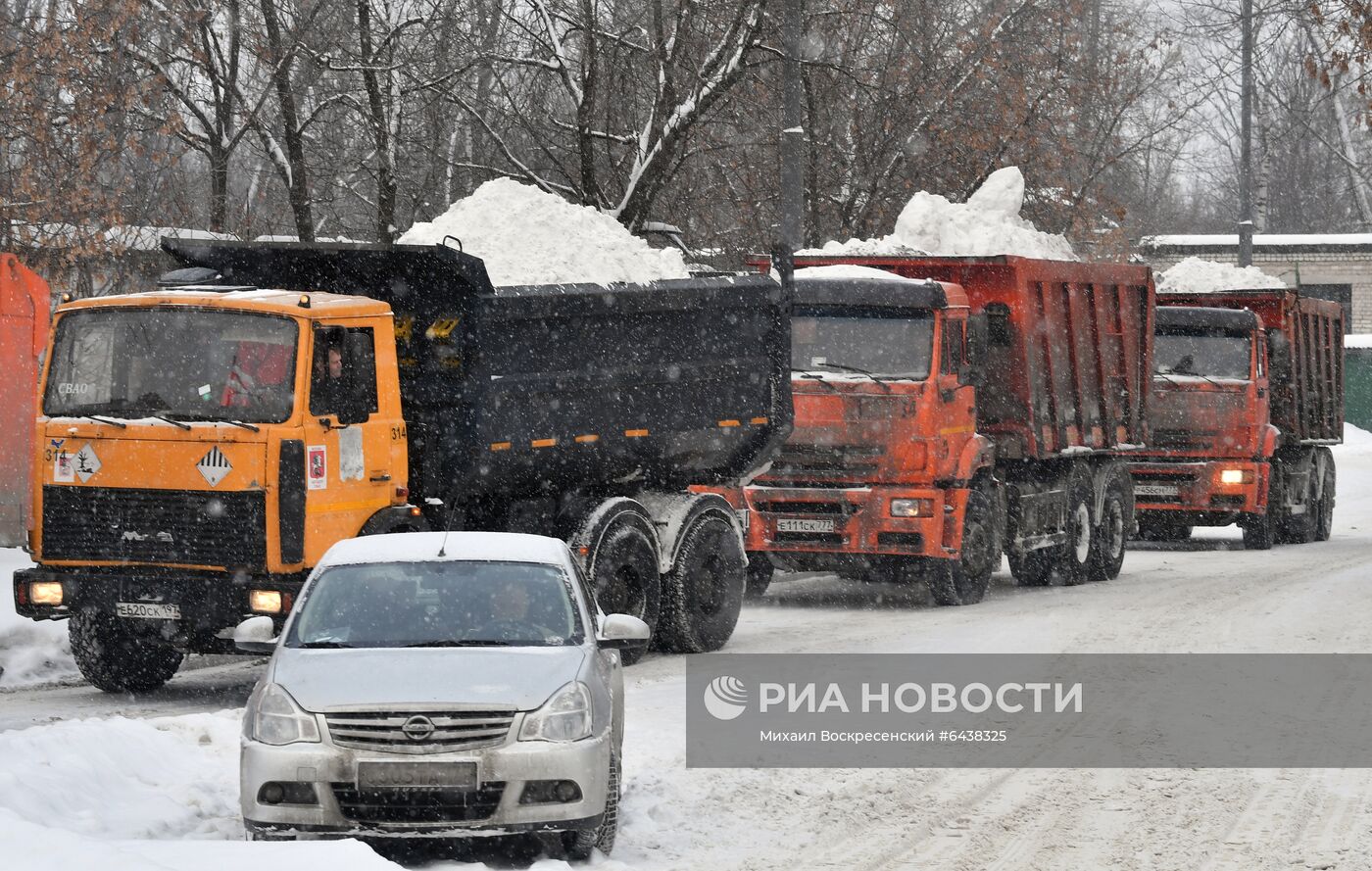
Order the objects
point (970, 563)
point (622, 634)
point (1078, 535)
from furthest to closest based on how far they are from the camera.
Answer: point (1078, 535)
point (970, 563)
point (622, 634)

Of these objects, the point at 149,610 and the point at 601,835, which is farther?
the point at 149,610

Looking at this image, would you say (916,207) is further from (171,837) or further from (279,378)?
(171,837)

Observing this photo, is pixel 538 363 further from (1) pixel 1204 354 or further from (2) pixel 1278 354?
(2) pixel 1278 354

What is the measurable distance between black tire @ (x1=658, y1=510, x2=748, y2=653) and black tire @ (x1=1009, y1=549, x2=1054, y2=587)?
584 cm

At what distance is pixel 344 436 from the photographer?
11.2 m

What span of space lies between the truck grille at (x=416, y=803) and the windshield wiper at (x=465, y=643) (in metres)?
0.85

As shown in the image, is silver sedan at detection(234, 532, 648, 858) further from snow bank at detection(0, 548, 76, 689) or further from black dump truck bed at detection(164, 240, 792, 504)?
snow bank at detection(0, 548, 76, 689)

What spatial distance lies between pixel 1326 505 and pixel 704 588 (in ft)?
52.1

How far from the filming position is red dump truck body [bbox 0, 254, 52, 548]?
14.6 m

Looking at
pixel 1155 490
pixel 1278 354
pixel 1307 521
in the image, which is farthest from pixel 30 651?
pixel 1307 521

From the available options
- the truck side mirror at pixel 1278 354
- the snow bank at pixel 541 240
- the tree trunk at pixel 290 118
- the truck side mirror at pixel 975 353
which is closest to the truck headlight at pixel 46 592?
the snow bank at pixel 541 240

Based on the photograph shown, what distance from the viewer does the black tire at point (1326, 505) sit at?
88.9 ft

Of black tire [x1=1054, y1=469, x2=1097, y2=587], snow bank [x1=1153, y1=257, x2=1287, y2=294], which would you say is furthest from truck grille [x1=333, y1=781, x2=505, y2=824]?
snow bank [x1=1153, y1=257, x2=1287, y2=294]

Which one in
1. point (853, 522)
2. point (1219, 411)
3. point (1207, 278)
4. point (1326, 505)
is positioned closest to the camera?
point (853, 522)
